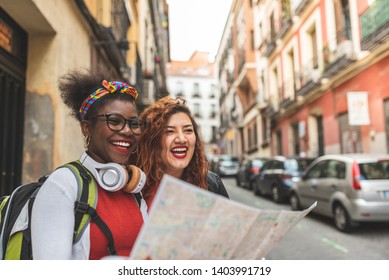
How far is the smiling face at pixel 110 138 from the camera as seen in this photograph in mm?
1210

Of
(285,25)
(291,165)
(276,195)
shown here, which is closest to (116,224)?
(276,195)

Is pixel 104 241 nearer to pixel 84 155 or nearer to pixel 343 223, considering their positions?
pixel 84 155

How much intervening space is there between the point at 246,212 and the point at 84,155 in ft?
2.10

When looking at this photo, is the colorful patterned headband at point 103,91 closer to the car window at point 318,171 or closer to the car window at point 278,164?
the car window at point 318,171

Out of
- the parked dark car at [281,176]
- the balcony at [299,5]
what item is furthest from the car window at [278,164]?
the balcony at [299,5]

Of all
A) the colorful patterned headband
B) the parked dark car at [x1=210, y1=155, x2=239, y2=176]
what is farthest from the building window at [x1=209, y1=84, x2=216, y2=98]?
the colorful patterned headband

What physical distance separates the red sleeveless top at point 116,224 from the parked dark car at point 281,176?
8.24 metres

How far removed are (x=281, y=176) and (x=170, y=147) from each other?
7895mm

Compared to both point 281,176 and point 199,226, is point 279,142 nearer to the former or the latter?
point 281,176

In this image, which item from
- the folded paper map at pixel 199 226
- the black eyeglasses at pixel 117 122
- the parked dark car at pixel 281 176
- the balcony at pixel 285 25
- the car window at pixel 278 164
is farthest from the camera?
the balcony at pixel 285 25

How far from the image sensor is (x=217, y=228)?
0.79 metres

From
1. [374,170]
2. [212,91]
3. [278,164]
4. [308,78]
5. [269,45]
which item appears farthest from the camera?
[212,91]

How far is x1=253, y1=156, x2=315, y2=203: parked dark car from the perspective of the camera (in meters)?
9.12

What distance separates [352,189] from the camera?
573 cm
